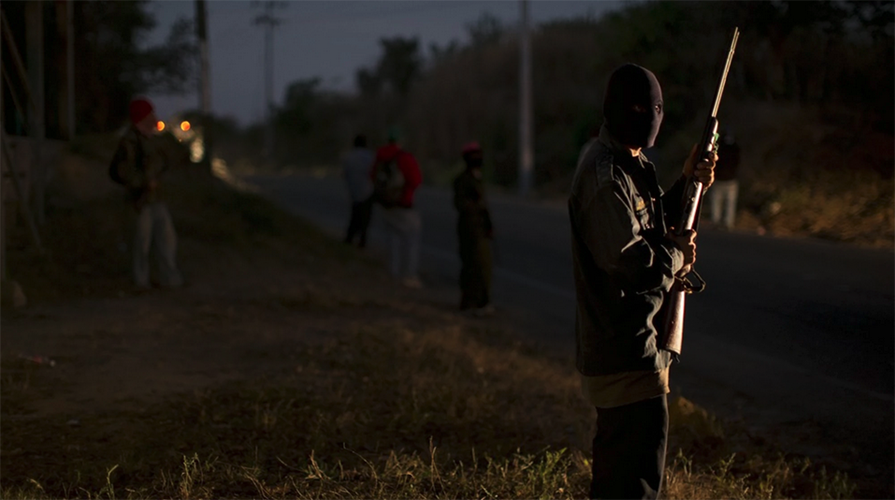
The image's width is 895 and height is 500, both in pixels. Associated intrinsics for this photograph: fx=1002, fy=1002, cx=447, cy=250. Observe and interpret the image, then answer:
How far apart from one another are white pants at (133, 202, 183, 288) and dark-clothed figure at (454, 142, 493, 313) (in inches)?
112

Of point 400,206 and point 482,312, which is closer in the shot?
point 482,312

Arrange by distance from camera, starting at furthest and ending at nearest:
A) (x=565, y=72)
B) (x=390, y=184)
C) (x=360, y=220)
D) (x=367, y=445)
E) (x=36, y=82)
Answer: (x=565, y=72)
(x=360, y=220)
(x=390, y=184)
(x=36, y=82)
(x=367, y=445)

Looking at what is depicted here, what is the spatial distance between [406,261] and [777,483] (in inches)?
286

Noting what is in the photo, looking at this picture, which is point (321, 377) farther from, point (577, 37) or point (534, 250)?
point (577, 37)

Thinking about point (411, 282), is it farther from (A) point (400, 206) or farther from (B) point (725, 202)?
(B) point (725, 202)

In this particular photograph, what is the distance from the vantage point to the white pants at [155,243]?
9508 millimetres

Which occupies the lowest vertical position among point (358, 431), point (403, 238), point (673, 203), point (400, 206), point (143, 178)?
point (358, 431)

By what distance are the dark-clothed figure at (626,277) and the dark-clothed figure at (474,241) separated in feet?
20.2

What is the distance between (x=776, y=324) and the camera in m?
6.68

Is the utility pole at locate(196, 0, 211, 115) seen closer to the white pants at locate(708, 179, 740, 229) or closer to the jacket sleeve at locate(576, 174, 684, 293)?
the white pants at locate(708, 179, 740, 229)

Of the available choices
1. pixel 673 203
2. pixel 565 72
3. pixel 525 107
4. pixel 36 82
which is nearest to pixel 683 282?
pixel 673 203

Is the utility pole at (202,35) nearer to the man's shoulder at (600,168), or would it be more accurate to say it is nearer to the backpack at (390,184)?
the backpack at (390,184)

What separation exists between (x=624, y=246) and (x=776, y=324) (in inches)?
156

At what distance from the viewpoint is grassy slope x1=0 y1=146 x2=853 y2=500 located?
13.6 feet
